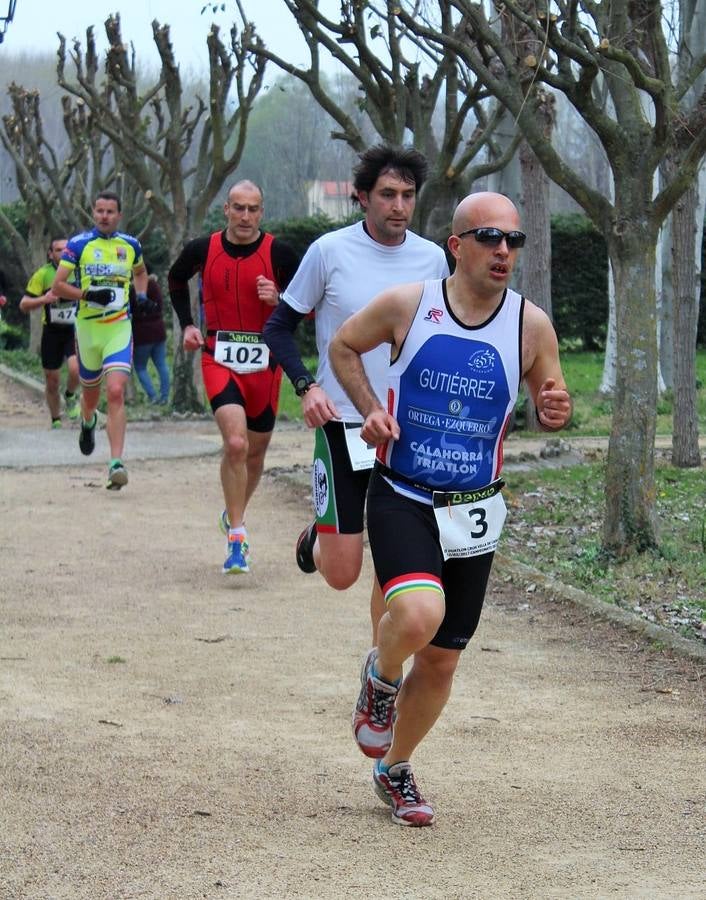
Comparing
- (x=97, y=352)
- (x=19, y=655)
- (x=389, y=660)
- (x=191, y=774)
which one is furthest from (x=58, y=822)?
(x=97, y=352)

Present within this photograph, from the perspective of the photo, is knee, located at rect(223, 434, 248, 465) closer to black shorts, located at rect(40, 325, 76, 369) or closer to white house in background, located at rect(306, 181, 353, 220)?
black shorts, located at rect(40, 325, 76, 369)

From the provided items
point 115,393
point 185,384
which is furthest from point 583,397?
point 115,393

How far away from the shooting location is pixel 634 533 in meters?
9.63

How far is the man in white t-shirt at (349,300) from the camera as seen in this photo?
6219mm

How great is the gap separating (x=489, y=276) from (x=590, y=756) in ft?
6.52

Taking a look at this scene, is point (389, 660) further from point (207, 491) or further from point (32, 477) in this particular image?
point (32, 477)

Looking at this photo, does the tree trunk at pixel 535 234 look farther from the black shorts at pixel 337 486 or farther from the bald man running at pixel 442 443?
the bald man running at pixel 442 443

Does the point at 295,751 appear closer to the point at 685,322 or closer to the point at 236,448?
the point at 236,448

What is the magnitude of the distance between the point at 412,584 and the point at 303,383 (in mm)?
1436

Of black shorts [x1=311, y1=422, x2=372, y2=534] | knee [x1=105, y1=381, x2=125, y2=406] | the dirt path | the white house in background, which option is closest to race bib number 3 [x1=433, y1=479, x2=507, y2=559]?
the dirt path

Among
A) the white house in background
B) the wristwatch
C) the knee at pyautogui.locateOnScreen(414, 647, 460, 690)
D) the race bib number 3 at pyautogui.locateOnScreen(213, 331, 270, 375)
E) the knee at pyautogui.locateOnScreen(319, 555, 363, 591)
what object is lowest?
the knee at pyautogui.locateOnScreen(414, 647, 460, 690)

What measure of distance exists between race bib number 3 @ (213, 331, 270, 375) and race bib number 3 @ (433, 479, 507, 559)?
431cm

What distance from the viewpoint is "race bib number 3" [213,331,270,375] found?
9227 millimetres

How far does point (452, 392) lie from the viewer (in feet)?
16.3
